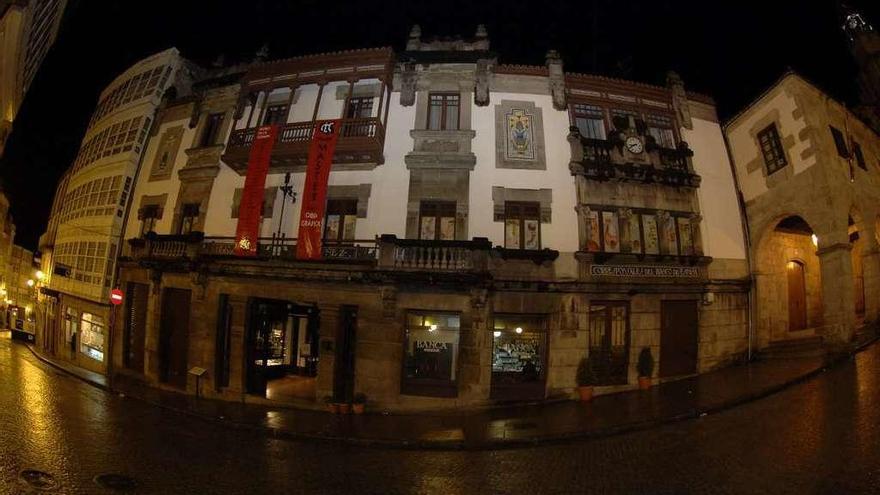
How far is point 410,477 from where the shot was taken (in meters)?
6.96

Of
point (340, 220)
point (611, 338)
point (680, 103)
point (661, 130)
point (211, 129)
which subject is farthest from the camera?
point (211, 129)

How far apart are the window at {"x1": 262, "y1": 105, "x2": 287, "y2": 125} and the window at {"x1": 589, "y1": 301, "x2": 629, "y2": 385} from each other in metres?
15.1

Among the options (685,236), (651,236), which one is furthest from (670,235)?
(651,236)

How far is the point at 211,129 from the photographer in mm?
17359

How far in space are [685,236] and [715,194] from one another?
8.71 ft

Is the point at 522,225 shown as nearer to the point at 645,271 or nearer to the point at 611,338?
the point at 645,271

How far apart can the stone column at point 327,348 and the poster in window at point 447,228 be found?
4.51 m

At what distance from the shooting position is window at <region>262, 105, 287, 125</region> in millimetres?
16000

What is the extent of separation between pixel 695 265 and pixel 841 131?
9167mm

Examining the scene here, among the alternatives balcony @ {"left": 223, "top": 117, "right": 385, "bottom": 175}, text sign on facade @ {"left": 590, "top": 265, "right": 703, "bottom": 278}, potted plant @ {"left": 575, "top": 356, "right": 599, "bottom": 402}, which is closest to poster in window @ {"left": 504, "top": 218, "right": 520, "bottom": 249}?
text sign on facade @ {"left": 590, "top": 265, "right": 703, "bottom": 278}

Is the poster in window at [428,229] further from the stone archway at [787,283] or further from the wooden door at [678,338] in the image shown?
the stone archway at [787,283]

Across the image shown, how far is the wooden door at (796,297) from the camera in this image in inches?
649

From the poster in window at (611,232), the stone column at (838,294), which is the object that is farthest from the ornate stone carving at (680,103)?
the stone column at (838,294)

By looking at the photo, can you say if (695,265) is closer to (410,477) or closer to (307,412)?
(410,477)
